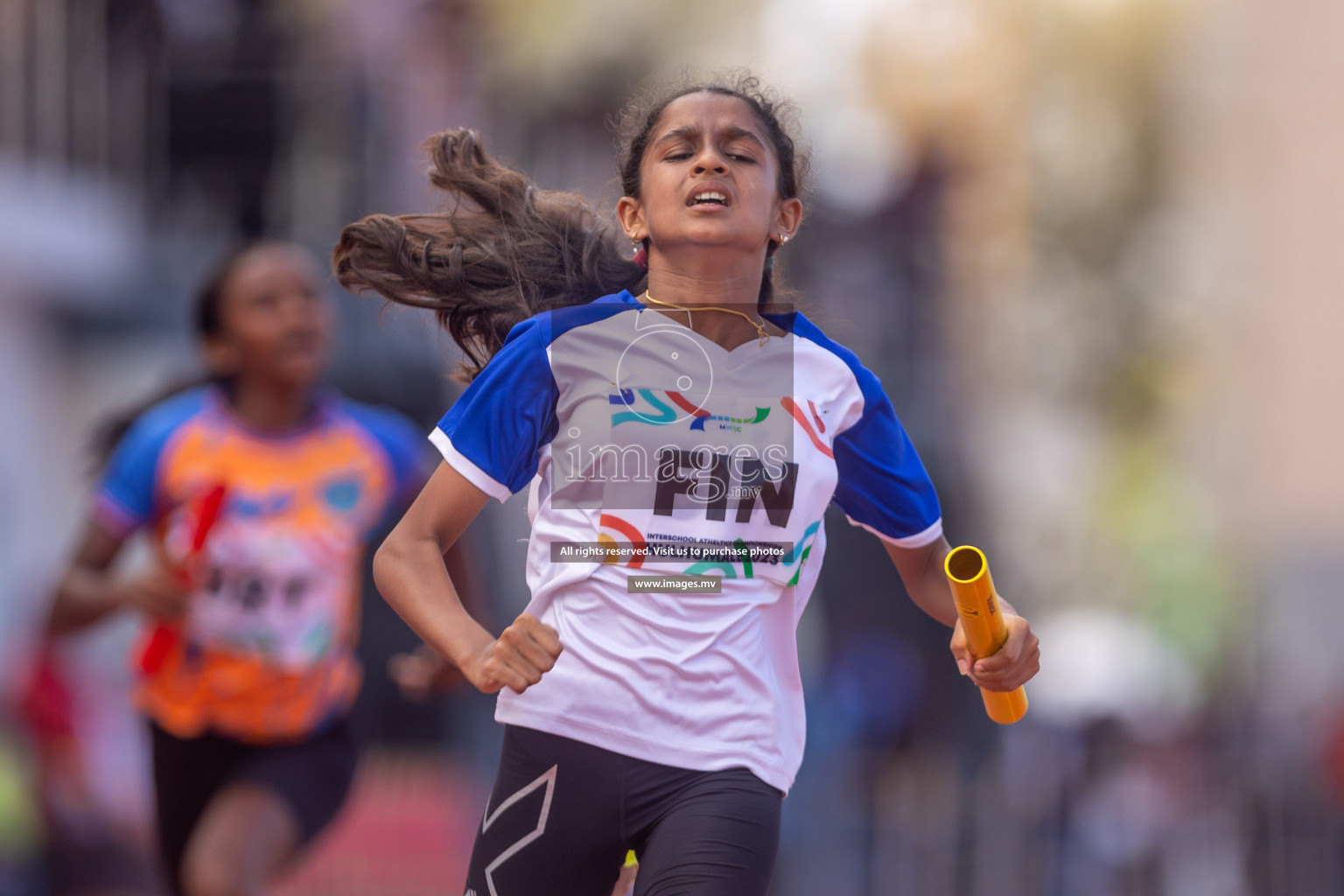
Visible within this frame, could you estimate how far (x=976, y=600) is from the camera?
8.28 feet

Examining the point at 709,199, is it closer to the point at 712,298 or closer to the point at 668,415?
the point at 712,298

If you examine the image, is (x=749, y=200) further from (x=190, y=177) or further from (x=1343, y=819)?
(x=190, y=177)

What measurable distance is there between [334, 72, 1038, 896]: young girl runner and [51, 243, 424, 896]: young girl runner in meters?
1.81

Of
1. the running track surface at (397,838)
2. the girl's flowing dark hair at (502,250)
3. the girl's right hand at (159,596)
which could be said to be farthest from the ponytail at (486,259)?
the running track surface at (397,838)

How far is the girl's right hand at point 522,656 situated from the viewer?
7.52 ft

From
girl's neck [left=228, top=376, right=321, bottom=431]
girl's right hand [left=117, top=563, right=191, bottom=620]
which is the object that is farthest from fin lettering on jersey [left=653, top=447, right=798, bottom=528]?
girl's neck [left=228, top=376, right=321, bottom=431]

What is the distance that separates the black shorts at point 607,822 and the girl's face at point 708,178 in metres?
1.01

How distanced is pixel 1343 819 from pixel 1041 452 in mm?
11568

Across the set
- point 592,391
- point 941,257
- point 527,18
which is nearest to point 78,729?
point 592,391

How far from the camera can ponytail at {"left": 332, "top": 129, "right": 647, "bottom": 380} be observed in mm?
3236

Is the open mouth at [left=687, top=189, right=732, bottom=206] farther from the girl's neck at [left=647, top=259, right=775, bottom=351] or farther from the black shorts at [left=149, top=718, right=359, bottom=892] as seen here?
the black shorts at [left=149, top=718, right=359, bottom=892]

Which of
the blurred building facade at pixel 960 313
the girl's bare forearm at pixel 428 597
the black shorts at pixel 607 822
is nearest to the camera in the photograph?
the girl's bare forearm at pixel 428 597

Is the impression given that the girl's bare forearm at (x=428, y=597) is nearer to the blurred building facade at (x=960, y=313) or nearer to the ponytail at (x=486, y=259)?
the ponytail at (x=486, y=259)

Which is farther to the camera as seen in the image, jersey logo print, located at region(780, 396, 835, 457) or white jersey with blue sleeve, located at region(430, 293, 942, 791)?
jersey logo print, located at region(780, 396, 835, 457)
